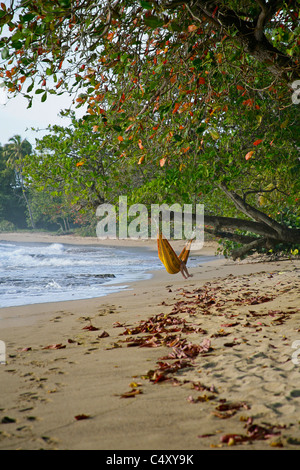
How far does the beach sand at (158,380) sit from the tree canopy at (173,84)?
211cm

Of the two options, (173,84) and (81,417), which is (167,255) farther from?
(81,417)

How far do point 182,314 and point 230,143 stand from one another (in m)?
3.33

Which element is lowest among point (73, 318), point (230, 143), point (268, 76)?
point (73, 318)

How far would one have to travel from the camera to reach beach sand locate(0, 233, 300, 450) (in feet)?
7.56

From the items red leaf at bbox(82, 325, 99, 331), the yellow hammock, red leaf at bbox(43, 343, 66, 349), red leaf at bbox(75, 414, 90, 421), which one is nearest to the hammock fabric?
the yellow hammock

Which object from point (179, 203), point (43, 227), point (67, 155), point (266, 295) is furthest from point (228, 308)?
point (43, 227)

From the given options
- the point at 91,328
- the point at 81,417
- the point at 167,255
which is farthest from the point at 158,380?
the point at 167,255

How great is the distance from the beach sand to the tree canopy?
2107 mm

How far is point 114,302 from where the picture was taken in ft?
25.4

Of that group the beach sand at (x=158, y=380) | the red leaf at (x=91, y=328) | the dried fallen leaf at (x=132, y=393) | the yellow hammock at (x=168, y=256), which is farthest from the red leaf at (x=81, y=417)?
the yellow hammock at (x=168, y=256)

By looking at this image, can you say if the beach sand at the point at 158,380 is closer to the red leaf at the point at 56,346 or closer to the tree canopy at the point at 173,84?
the red leaf at the point at 56,346

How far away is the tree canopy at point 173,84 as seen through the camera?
12.3ft

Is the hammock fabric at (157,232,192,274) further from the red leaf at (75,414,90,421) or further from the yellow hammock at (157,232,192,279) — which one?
the red leaf at (75,414,90,421)
